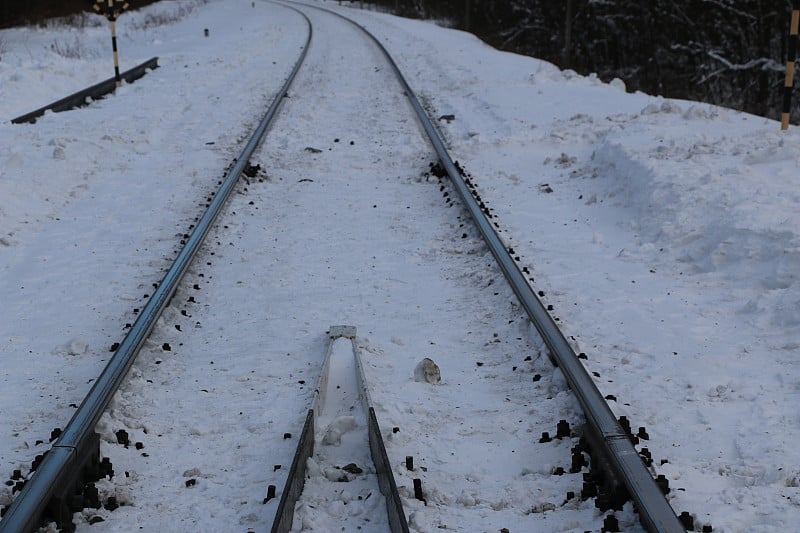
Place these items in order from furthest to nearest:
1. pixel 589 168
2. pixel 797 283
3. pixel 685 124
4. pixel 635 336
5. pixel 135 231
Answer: pixel 685 124 < pixel 589 168 < pixel 135 231 < pixel 797 283 < pixel 635 336

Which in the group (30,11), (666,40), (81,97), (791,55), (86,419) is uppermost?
(30,11)

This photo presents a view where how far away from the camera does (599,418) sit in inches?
154

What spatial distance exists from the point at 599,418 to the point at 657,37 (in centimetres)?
2733

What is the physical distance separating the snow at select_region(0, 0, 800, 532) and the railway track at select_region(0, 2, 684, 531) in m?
0.02

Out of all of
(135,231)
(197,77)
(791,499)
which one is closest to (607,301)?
(791,499)

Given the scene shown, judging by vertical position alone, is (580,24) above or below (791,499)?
above

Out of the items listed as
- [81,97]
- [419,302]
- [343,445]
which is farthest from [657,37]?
[343,445]

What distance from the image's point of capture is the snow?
378 cm

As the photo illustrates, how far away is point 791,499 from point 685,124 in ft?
25.8

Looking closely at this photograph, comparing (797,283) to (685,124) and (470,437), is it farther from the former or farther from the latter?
(685,124)

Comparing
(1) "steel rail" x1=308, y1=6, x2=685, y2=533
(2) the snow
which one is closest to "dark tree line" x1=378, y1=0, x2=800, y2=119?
(2) the snow

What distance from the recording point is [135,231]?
7.35 m

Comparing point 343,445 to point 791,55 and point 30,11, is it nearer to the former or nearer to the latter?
point 791,55

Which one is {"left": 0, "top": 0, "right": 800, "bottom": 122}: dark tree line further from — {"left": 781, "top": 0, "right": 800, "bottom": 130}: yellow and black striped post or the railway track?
the railway track
